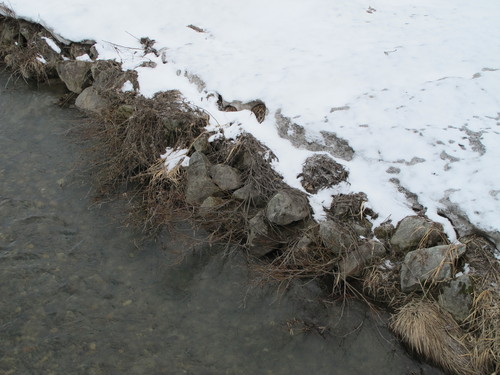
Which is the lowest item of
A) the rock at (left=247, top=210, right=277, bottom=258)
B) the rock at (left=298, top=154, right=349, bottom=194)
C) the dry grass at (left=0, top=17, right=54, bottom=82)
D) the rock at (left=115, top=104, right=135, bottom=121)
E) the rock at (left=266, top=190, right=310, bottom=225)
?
the rock at (left=247, top=210, right=277, bottom=258)

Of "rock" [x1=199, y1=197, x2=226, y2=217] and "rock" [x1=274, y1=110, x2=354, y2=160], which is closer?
"rock" [x1=199, y1=197, x2=226, y2=217]

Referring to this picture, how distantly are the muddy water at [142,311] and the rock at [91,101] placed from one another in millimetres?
1446

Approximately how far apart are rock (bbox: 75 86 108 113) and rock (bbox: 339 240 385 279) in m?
3.64

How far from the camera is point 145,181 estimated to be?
5371 mm

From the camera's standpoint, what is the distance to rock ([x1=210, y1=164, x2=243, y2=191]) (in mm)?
4969

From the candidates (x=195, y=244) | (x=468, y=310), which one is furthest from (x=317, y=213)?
(x=468, y=310)

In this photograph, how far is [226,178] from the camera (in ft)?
16.3

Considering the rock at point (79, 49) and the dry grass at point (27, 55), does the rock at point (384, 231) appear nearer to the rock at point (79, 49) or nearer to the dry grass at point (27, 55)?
the rock at point (79, 49)

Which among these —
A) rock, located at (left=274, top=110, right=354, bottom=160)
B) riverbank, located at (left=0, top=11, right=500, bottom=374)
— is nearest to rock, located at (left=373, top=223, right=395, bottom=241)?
riverbank, located at (left=0, top=11, right=500, bottom=374)

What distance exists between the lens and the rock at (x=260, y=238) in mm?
4594

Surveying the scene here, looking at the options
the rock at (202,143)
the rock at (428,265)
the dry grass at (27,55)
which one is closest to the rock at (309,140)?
the rock at (202,143)

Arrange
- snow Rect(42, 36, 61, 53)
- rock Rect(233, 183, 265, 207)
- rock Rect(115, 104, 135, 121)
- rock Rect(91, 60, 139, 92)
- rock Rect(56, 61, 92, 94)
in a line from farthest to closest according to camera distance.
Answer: snow Rect(42, 36, 61, 53) → rock Rect(56, 61, 92, 94) → rock Rect(91, 60, 139, 92) → rock Rect(115, 104, 135, 121) → rock Rect(233, 183, 265, 207)

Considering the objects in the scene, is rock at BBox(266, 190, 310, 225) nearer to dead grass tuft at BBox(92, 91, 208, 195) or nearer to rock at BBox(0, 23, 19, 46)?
dead grass tuft at BBox(92, 91, 208, 195)

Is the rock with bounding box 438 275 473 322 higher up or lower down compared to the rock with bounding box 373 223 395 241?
lower down
